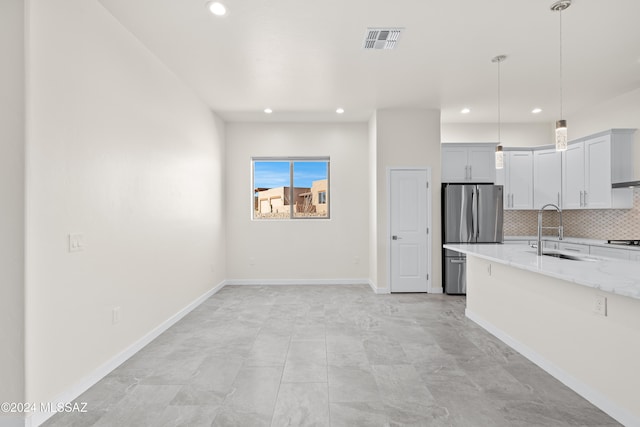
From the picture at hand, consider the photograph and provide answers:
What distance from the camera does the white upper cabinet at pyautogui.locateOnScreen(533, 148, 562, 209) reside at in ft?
17.9

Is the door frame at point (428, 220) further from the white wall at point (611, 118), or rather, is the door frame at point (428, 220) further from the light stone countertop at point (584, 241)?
the white wall at point (611, 118)

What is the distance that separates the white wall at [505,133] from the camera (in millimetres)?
6070

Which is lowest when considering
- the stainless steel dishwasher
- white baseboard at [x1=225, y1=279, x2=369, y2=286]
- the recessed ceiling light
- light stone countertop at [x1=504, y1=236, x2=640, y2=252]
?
white baseboard at [x1=225, y1=279, x2=369, y2=286]

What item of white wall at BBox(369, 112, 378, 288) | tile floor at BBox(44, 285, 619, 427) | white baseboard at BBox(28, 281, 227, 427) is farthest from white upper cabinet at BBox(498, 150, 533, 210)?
white baseboard at BBox(28, 281, 227, 427)

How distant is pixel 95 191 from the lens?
8.25 feet

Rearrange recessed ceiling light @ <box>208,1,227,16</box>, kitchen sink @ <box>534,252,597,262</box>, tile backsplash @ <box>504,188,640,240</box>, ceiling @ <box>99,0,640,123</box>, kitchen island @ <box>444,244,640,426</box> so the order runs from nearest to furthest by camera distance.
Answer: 1. kitchen island @ <box>444,244,640,426</box>
2. recessed ceiling light @ <box>208,1,227,16</box>
3. ceiling @ <box>99,0,640,123</box>
4. kitchen sink @ <box>534,252,597,262</box>
5. tile backsplash @ <box>504,188,640,240</box>

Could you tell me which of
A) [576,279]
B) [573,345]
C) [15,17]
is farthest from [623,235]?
[15,17]

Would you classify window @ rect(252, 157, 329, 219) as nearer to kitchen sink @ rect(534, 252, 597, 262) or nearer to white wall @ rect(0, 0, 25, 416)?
kitchen sink @ rect(534, 252, 597, 262)

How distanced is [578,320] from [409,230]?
3002mm

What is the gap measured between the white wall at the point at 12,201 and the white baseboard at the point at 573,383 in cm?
366

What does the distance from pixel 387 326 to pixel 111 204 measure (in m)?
3.09

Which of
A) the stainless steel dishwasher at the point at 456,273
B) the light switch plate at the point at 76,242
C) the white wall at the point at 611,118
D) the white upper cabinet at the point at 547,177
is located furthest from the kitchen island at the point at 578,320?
the light switch plate at the point at 76,242

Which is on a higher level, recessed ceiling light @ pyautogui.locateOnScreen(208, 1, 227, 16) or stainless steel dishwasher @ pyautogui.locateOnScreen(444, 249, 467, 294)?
recessed ceiling light @ pyautogui.locateOnScreen(208, 1, 227, 16)

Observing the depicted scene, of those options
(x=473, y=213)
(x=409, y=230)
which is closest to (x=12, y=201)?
(x=409, y=230)
